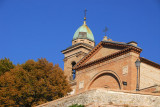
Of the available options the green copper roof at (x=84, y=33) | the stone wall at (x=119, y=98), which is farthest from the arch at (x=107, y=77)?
the green copper roof at (x=84, y=33)

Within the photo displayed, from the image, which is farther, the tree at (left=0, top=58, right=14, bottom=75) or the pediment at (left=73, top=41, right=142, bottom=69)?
the tree at (left=0, top=58, right=14, bottom=75)

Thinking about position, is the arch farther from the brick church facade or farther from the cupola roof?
the cupola roof

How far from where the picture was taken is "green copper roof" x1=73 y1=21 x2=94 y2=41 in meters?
64.0

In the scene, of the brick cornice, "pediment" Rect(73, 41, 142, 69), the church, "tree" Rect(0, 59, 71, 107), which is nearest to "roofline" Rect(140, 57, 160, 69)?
the church

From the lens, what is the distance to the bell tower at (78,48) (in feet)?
209

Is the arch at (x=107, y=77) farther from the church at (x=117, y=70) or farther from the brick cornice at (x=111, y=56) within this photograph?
the brick cornice at (x=111, y=56)

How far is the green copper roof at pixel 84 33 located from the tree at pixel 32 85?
21.0 meters

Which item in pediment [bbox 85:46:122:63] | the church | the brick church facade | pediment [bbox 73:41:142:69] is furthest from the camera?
pediment [bbox 85:46:122:63]

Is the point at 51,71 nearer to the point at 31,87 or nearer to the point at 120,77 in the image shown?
the point at 31,87

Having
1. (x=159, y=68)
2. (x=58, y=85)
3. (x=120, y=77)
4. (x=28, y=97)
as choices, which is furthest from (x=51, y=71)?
(x=159, y=68)

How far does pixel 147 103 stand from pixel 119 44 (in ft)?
57.1

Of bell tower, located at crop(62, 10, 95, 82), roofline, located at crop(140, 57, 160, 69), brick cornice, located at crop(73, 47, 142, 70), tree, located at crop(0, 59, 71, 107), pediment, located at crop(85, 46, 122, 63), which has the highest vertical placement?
bell tower, located at crop(62, 10, 95, 82)

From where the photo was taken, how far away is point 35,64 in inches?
1688

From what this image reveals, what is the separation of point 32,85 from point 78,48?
81.3ft
